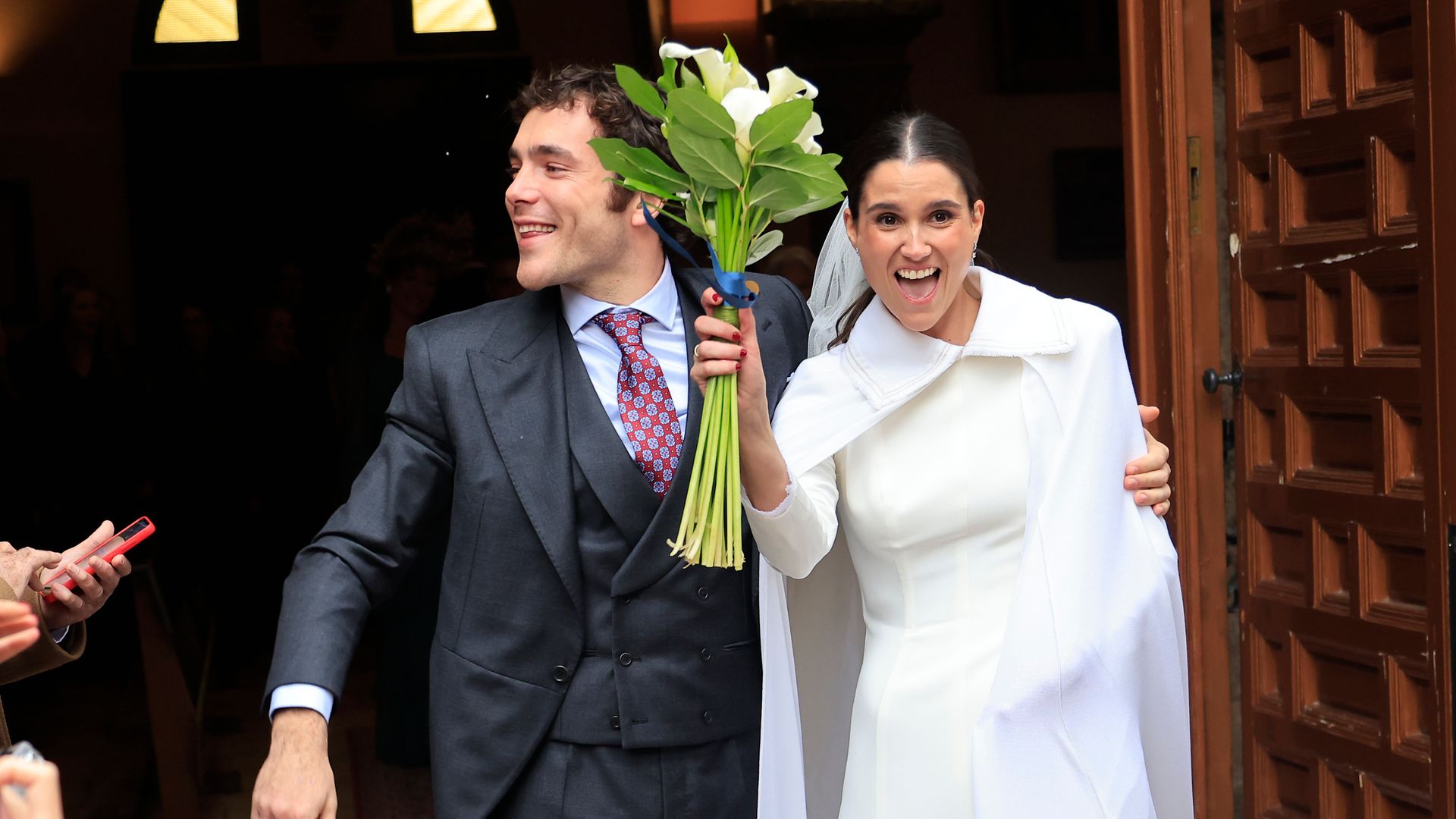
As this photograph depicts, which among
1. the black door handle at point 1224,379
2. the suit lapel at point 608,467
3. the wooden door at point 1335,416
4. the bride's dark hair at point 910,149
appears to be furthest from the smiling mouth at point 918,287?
the black door handle at point 1224,379

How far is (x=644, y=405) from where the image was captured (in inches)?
91.0

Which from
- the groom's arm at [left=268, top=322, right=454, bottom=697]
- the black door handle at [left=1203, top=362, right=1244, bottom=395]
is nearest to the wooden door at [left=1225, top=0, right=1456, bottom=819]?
the black door handle at [left=1203, top=362, right=1244, bottom=395]

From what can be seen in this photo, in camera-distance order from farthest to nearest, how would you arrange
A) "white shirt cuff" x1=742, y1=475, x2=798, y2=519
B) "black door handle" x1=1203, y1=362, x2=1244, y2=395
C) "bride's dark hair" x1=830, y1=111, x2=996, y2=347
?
"black door handle" x1=1203, y1=362, x2=1244, y2=395, "bride's dark hair" x1=830, y1=111, x2=996, y2=347, "white shirt cuff" x1=742, y1=475, x2=798, y2=519

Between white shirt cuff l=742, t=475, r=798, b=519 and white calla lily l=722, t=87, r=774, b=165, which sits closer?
white calla lily l=722, t=87, r=774, b=165

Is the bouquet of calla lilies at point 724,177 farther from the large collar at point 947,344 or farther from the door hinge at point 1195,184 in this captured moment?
the door hinge at point 1195,184

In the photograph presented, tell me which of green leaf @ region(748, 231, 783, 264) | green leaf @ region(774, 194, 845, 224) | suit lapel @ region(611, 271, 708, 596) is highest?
green leaf @ region(774, 194, 845, 224)

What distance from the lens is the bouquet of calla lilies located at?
1.93m

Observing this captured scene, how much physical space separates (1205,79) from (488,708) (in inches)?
87.3

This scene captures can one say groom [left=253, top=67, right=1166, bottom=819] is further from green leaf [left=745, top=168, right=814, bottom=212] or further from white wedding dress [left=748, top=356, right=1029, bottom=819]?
green leaf [left=745, top=168, right=814, bottom=212]

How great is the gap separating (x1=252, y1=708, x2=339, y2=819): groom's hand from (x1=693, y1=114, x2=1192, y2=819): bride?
62 cm

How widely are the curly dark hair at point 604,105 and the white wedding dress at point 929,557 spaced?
1.77 ft

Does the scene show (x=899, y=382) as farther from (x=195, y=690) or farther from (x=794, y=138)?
(x=195, y=690)

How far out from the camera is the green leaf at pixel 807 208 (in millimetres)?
1992

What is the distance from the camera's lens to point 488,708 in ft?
7.28
